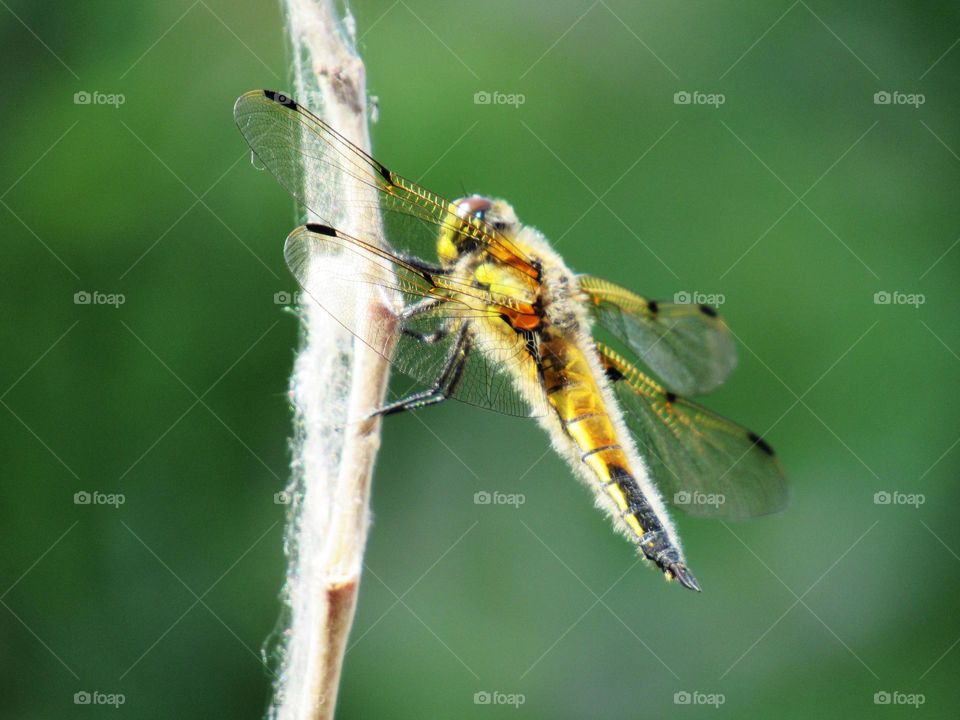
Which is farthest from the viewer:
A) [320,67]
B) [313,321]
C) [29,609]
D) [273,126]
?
[29,609]

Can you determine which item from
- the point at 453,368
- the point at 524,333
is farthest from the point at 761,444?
the point at 453,368

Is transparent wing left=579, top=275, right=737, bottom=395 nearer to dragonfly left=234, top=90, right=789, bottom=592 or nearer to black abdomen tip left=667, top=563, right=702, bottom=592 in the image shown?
dragonfly left=234, top=90, right=789, bottom=592

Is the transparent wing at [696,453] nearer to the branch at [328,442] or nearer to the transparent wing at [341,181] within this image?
the transparent wing at [341,181]

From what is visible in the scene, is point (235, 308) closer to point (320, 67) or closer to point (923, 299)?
point (320, 67)

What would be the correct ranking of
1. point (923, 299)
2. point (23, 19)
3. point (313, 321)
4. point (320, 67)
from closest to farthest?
point (320, 67) → point (313, 321) → point (23, 19) → point (923, 299)

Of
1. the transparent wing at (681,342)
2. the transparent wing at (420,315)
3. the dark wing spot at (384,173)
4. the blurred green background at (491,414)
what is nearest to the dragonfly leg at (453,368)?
the transparent wing at (420,315)

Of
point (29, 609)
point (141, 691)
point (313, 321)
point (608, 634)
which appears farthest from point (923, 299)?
point (29, 609)

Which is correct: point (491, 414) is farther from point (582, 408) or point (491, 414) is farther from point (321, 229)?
point (321, 229)

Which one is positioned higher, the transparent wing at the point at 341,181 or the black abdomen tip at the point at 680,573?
the transparent wing at the point at 341,181
